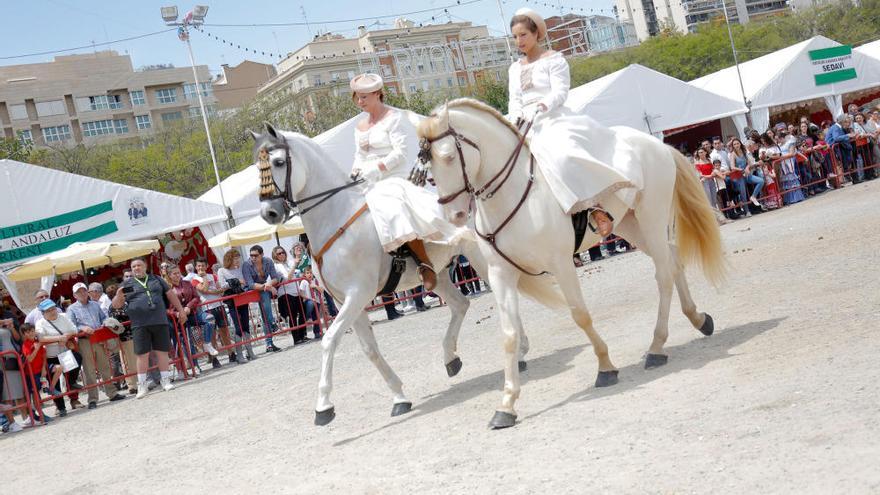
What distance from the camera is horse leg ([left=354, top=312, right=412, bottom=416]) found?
8.70 meters

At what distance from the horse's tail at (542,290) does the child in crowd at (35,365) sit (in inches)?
368

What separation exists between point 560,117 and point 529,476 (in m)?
3.46

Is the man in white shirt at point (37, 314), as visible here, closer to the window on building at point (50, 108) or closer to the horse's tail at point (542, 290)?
the horse's tail at point (542, 290)

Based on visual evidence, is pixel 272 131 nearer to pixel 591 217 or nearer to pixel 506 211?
pixel 506 211

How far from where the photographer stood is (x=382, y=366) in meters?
8.94

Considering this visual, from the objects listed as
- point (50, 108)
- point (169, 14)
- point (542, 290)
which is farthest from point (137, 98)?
point (542, 290)

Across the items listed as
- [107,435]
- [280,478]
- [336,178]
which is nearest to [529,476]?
[280,478]

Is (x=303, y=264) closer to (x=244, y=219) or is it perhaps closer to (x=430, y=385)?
(x=244, y=219)

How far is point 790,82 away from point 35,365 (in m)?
Result: 27.2

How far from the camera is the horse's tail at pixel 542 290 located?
8750mm

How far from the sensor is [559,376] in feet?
28.1

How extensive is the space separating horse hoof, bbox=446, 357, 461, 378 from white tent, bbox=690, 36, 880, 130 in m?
25.1

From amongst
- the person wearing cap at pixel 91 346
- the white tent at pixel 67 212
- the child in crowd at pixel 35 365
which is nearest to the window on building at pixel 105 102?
the white tent at pixel 67 212

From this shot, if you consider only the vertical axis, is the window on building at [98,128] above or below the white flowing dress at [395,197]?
above
